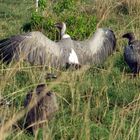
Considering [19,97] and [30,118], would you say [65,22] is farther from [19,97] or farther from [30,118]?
→ [30,118]

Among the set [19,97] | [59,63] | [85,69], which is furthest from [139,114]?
[59,63]

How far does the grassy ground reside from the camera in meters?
5.71

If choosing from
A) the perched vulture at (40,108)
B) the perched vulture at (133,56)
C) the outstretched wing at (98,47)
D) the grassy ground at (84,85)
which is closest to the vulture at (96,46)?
the outstretched wing at (98,47)

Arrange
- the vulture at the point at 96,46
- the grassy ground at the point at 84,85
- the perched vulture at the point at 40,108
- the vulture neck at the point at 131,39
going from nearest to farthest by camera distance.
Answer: the grassy ground at the point at 84,85, the perched vulture at the point at 40,108, the vulture neck at the point at 131,39, the vulture at the point at 96,46

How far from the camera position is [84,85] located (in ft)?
24.2

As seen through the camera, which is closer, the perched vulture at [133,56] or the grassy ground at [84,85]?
the grassy ground at [84,85]

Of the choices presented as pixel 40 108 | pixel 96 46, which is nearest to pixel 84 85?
pixel 40 108

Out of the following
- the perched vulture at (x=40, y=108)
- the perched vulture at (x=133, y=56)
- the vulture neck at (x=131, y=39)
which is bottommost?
the perched vulture at (x=40, y=108)

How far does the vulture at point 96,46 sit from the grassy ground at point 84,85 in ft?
0.56

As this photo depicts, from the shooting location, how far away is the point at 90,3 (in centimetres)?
1239

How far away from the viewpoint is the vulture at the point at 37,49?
888 centimetres

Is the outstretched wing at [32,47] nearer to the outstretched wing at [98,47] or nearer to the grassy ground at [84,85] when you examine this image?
the grassy ground at [84,85]

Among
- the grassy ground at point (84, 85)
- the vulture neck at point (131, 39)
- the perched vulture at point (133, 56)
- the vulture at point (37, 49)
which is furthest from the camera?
the vulture neck at point (131, 39)

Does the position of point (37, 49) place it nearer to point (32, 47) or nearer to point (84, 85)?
point (32, 47)
